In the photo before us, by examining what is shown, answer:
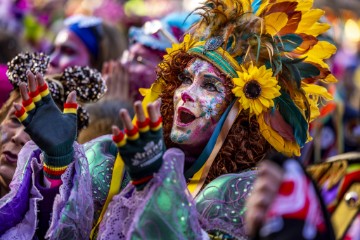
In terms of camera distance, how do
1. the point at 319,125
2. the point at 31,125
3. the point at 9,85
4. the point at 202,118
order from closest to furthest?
the point at 31,125
the point at 202,118
the point at 9,85
the point at 319,125

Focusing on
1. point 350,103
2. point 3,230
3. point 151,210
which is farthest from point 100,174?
point 350,103

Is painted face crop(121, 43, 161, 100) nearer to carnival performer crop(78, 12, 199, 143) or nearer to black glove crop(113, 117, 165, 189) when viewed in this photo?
carnival performer crop(78, 12, 199, 143)

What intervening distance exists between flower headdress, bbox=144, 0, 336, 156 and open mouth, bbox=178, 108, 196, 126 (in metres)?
0.22

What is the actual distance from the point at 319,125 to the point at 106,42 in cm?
184

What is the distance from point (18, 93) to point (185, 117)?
1.18m

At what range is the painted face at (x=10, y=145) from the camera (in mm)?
4359

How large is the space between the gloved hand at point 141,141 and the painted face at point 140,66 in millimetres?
3128

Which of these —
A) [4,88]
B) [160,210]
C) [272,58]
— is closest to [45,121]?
[160,210]

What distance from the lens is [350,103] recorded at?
7746mm

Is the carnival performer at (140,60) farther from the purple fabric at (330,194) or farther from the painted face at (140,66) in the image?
the purple fabric at (330,194)

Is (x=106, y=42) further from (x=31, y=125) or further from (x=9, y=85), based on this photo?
(x=31, y=125)

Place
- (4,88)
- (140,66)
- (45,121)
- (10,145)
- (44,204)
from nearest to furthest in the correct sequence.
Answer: (45,121) < (44,204) < (10,145) < (4,88) < (140,66)

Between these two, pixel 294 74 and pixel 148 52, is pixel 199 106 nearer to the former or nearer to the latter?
pixel 294 74

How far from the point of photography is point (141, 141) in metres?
3.12
